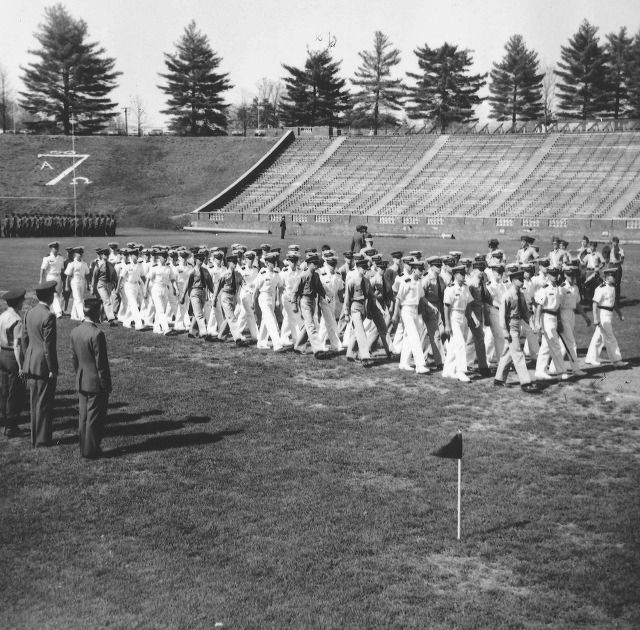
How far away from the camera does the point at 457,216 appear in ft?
150

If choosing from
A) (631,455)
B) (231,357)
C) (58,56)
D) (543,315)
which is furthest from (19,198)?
(631,455)

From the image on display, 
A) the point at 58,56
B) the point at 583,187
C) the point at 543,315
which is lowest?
the point at 543,315

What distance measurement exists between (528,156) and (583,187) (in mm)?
7513

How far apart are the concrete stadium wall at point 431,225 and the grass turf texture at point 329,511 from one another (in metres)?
29.1

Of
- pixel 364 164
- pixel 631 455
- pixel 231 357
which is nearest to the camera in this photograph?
pixel 631 455

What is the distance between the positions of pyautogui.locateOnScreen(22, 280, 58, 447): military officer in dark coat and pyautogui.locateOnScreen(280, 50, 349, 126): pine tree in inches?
2632

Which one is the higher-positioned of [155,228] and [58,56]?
[58,56]

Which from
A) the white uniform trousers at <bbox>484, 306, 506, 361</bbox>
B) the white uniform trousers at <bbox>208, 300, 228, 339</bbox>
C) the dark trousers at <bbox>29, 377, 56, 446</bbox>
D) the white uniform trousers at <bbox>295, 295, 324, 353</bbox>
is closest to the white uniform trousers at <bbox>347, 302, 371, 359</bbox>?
the white uniform trousers at <bbox>295, 295, 324, 353</bbox>

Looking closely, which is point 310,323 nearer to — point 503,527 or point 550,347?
point 550,347

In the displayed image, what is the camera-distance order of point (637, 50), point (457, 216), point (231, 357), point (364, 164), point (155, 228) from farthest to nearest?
point (637, 50)
point (364, 164)
point (155, 228)
point (457, 216)
point (231, 357)

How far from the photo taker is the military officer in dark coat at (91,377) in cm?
969

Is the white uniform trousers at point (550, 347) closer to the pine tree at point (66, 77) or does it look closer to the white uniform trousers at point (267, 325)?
the white uniform trousers at point (267, 325)

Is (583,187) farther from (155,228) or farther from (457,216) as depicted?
(155,228)

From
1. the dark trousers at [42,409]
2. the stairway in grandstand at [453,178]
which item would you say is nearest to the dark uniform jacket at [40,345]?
the dark trousers at [42,409]
